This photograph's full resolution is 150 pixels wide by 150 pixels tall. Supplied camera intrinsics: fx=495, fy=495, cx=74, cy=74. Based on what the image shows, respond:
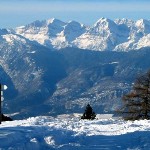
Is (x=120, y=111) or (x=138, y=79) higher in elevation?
(x=138, y=79)

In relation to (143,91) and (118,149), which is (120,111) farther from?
(118,149)

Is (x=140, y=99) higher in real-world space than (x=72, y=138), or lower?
higher

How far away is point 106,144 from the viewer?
27.2 m

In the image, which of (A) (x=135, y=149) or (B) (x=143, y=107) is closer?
(A) (x=135, y=149)

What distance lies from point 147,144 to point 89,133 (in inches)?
155

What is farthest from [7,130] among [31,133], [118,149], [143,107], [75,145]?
[143,107]

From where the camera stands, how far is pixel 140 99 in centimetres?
5672

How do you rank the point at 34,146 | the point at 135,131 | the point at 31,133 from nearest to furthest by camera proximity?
the point at 34,146 < the point at 31,133 < the point at 135,131

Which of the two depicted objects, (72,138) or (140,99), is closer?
A: (72,138)

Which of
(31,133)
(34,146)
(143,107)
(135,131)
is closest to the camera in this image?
(34,146)

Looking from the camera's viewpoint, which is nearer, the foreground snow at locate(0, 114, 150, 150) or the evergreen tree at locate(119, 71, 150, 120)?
the foreground snow at locate(0, 114, 150, 150)

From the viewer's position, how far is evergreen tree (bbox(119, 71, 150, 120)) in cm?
5594

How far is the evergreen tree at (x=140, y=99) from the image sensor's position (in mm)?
55938

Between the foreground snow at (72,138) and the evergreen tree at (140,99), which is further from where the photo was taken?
the evergreen tree at (140,99)
